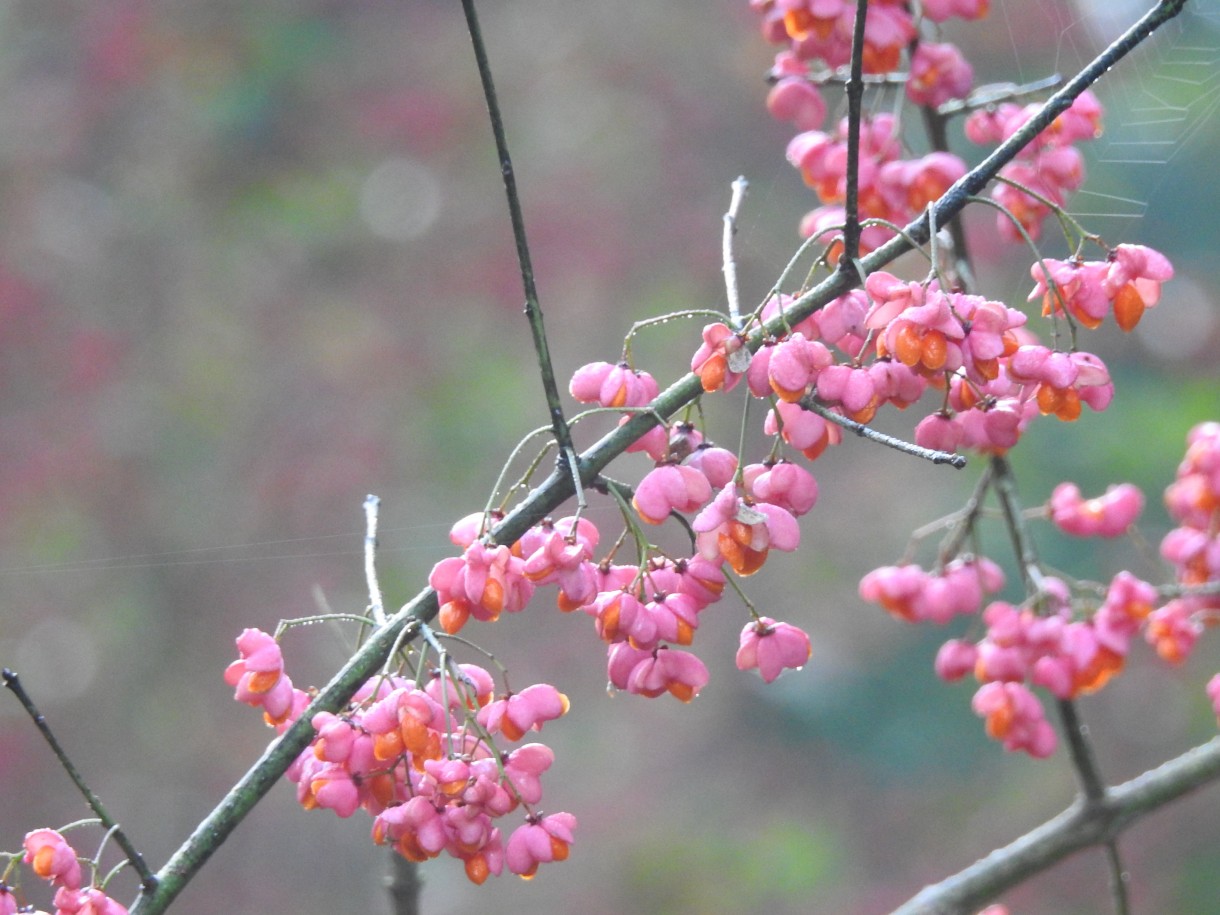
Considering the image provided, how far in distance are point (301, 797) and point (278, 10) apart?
3.29m

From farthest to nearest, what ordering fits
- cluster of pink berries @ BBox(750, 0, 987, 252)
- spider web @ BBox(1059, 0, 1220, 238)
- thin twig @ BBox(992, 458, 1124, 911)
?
spider web @ BBox(1059, 0, 1220, 238) → thin twig @ BBox(992, 458, 1124, 911) → cluster of pink berries @ BBox(750, 0, 987, 252)

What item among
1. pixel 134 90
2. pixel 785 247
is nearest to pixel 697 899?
pixel 785 247

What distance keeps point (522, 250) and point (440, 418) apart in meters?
2.87

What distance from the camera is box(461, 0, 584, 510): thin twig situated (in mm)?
532

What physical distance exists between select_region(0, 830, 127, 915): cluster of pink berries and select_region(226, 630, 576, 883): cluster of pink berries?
11cm

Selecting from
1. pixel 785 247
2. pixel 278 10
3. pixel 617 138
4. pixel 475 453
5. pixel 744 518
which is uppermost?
pixel 278 10

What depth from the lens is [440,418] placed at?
3.40 meters

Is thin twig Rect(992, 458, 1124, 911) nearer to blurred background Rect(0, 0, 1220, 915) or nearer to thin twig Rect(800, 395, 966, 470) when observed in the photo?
thin twig Rect(800, 395, 966, 470)

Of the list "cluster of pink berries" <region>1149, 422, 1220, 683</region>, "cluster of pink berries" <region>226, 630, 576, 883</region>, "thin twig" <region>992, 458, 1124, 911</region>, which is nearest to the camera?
"cluster of pink berries" <region>226, 630, 576, 883</region>

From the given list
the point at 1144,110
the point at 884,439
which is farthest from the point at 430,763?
the point at 1144,110

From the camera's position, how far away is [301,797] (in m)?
0.68

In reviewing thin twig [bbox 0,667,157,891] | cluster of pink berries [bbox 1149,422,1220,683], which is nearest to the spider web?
cluster of pink berries [bbox 1149,422,1220,683]

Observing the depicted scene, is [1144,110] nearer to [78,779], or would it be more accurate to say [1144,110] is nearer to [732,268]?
[732,268]

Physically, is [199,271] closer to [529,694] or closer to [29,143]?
[29,143]
